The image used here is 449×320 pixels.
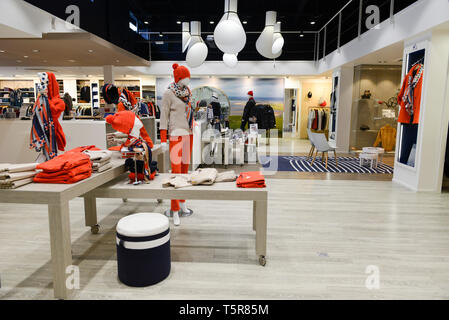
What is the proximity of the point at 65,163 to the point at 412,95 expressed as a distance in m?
5.48

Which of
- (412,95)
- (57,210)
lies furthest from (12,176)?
(412,95)

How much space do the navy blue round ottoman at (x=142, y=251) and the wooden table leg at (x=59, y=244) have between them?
13.8 inches

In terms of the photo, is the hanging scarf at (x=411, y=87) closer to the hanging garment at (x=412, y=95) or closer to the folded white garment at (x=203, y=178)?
the hanging garment at (x=412, y=95)

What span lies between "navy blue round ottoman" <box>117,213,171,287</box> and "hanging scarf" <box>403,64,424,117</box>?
16.2 ft

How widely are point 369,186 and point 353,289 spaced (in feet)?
11.8

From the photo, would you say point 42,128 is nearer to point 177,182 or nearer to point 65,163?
point 65,163

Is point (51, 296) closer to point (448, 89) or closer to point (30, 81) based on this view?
point (448, 89)

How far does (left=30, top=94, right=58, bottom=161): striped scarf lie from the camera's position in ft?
10.9

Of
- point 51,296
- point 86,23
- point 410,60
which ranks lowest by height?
point 51,296

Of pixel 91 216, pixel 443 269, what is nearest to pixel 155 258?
pixel 91 216

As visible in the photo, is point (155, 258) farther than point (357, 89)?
No

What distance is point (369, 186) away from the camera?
5387 millimetres

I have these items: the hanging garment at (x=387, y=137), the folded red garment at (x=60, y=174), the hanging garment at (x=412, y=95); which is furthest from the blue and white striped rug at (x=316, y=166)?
the folded red garment at (x=60, y=174)

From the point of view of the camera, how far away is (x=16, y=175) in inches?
78.6
